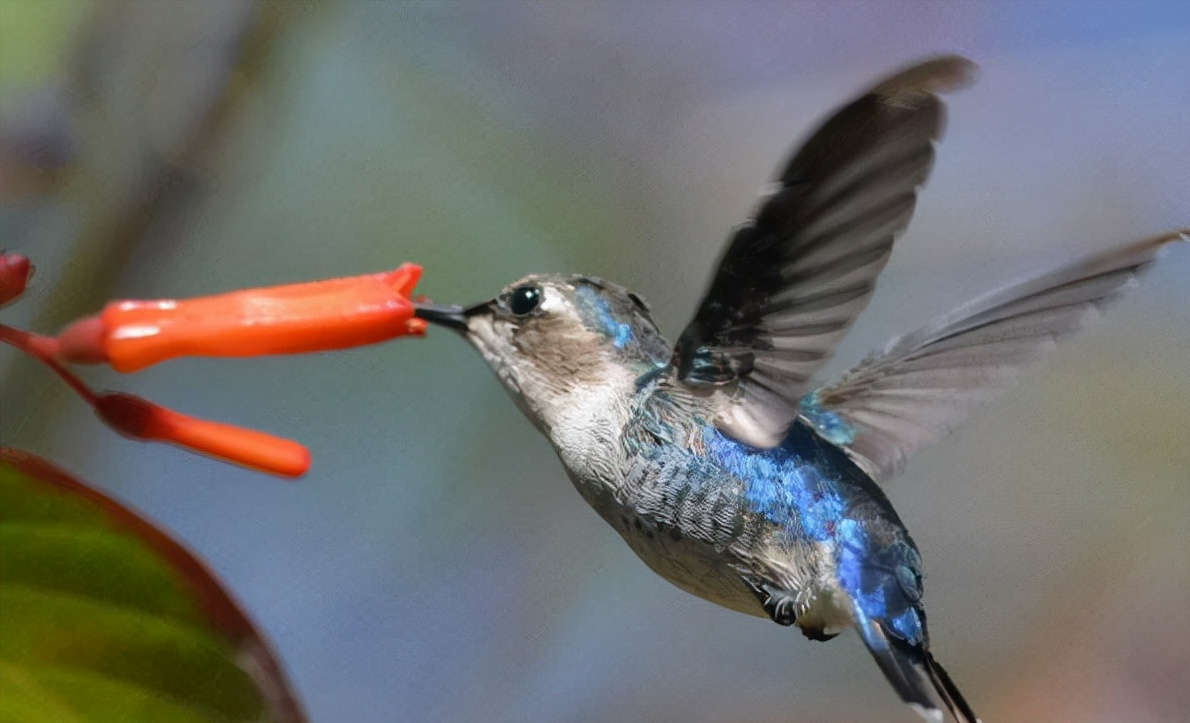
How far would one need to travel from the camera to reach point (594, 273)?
1626mm

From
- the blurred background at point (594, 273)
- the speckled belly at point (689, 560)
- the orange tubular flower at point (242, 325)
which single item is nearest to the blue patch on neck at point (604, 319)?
the speckled belly at point (689, 560)

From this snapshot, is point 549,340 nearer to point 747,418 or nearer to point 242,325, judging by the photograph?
point 747,418

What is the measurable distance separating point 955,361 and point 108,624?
21.2 inches

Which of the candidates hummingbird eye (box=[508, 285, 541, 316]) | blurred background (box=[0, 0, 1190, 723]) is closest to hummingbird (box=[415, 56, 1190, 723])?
hummingbird eye (box=[508, 285, 541, 316])

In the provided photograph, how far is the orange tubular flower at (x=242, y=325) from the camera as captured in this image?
0.47 meters

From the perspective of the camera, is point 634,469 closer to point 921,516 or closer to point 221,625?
point 221,625

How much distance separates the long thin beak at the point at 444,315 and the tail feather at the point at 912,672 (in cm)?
29

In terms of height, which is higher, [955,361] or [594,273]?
[955,361]

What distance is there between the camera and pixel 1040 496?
1.59 meters

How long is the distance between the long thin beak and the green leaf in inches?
7.4

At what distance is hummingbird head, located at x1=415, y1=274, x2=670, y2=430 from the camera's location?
69cm

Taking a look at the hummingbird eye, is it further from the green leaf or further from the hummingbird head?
the green leaf

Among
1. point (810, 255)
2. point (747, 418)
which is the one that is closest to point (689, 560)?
point (747, 418)

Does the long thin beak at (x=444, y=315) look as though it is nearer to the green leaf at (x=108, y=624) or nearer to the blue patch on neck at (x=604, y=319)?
the blue patch on neck at (x=604, y=319)
